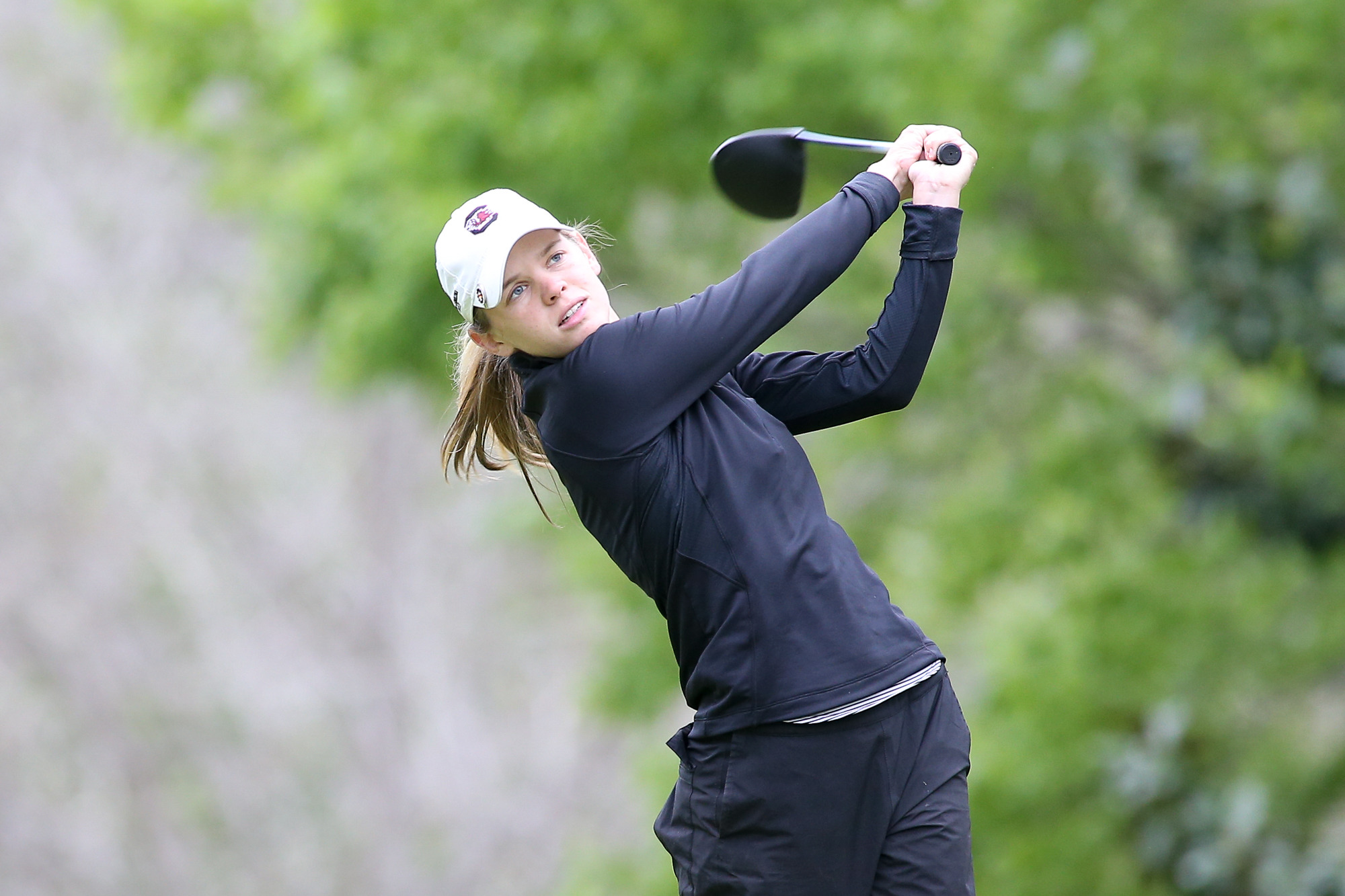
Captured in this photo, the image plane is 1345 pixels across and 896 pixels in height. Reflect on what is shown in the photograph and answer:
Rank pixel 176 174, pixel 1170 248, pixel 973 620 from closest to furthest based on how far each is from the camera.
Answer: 1. pixel 1170 248
2. pixel 973 620
3. pixel 176 174

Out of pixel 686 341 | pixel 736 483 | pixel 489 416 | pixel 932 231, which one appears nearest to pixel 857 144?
pixel 932 231

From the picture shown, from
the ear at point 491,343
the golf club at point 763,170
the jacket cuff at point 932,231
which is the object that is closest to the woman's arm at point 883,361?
the jacket cuff at point 932,231

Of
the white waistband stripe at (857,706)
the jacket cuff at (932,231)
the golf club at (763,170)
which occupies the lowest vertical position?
the white waistband stripe at (857,706)

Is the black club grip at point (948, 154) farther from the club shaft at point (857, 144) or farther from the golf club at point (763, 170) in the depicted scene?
the golf club at point (763, 170)

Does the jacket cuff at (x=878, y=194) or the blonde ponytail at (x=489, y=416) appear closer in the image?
the jacket cuff at (x=878, y=194)

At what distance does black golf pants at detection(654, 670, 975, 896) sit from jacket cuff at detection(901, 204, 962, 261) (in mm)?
572

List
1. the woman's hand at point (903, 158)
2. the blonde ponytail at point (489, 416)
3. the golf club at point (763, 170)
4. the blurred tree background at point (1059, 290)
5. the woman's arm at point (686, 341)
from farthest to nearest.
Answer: the blurred tree background at point (1059, 290) → the golf club at point (763, 170) → the blonde ponytail at point (489, 416) → the woman's hand at point (903, 158) → the woman's arm at point (686, 341)

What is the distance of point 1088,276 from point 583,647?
10.4m

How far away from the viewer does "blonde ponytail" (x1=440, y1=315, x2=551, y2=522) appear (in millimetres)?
2311

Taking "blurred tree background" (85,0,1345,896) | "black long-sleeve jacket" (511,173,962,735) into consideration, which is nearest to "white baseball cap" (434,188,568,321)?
"black long-sleeve jacket" (511,173,962,735)

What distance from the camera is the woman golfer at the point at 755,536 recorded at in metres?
2.02

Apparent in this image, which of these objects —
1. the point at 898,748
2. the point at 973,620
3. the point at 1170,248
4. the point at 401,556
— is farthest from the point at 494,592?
the point at 898,748

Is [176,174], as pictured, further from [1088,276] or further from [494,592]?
[1088,276]

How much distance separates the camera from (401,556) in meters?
17.0
